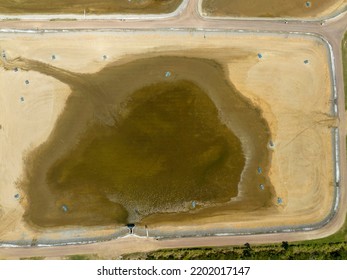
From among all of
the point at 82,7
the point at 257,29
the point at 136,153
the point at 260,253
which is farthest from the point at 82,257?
the point at 257,29

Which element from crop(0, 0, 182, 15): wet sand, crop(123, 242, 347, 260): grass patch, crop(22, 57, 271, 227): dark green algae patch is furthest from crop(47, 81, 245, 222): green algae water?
crop(0, 0, 182, 15): wet sand

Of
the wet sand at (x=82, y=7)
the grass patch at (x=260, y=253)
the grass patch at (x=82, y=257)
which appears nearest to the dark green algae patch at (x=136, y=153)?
the grass patch at (x=82, y=257)

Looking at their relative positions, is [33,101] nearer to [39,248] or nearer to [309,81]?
[39,248]

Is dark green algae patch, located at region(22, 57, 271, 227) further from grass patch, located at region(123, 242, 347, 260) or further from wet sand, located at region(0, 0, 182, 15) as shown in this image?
wet sand, located at region(0, 0, 182, 15)

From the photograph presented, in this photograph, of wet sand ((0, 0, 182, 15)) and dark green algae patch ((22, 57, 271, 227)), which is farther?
wet sand ((0, 0, 182, 15))

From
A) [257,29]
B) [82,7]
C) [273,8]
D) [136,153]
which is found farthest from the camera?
[273,8]

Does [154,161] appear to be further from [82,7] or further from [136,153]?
[82,7]

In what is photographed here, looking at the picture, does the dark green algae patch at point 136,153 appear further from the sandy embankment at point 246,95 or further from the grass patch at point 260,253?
the grass patch at point 260,253
